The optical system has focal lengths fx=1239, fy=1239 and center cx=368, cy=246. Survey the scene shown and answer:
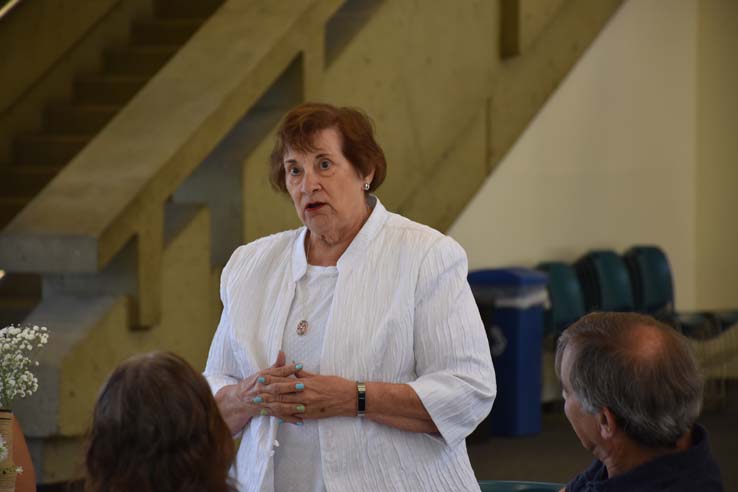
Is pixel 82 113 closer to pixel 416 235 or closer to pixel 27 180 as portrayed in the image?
pixel 27 180

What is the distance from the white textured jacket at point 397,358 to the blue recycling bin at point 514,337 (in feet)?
18.4

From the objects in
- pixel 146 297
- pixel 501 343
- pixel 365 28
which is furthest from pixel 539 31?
pixel 146 297

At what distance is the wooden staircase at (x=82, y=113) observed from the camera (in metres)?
7.32

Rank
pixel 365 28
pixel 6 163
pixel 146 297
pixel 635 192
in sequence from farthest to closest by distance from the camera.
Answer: pixel 635 192 < pixel 6 163 < pixel 365 28 < pixel 146 297

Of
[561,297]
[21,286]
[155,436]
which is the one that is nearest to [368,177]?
[155,436]

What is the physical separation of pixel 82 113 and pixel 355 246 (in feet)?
16.7

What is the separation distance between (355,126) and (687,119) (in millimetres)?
9101

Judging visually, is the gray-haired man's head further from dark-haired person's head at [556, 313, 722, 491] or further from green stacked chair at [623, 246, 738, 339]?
green stacked chair at [623, 246, 738, 339]

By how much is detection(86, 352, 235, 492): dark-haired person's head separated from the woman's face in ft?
3.79

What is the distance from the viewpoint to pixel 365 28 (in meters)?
6.87

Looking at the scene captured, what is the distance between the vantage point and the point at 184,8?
346 inches

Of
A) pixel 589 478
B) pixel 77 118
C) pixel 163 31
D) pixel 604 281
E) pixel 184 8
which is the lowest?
pixel 604 281

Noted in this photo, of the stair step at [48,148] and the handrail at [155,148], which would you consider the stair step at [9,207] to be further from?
the handrail at [155,148]

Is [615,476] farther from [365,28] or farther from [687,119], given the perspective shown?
[687,119]
